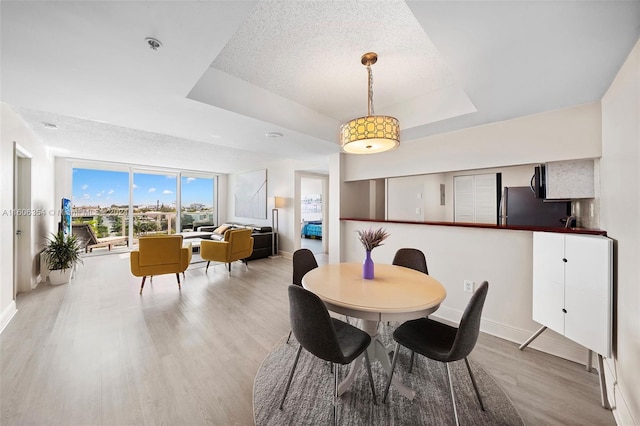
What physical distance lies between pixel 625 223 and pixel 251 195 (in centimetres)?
713

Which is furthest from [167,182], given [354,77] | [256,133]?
[354,77]

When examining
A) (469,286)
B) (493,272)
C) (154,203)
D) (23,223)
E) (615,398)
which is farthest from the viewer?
(154,203)

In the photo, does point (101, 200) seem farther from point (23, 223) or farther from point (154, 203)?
point (23, 223)

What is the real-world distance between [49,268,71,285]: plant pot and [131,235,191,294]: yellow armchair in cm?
137

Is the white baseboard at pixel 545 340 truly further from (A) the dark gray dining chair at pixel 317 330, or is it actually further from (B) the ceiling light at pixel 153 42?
(B) the ceiling light at pixel 153 42

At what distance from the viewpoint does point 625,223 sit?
58.1 inches

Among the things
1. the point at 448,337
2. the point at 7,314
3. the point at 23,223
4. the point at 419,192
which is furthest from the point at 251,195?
the point at 448,337

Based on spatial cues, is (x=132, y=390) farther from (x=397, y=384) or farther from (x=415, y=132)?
(x=415, y=132)

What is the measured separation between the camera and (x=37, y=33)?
4.34 feet

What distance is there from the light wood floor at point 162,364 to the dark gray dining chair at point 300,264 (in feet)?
2.05

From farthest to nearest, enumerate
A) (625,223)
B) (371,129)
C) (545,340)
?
(545,340) < (371,129) < (625,223)

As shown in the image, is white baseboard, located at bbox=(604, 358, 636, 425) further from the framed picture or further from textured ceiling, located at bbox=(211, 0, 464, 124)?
the framed picture

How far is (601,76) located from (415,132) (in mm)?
1470

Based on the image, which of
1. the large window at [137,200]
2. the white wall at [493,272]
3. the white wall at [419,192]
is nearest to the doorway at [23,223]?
the large window at [137,200]
